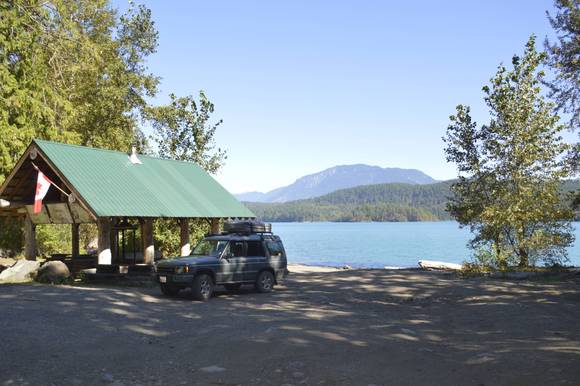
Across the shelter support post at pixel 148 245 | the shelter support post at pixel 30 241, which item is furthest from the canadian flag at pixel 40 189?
the shelter support post at pixel 148 245

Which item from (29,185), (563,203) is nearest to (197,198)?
(29,185)

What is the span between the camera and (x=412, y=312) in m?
15.3

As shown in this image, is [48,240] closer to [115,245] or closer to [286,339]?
[115,245]

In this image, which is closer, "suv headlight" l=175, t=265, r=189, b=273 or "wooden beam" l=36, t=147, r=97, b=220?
"suv headlight" l=175, t=265, r=189, b=273

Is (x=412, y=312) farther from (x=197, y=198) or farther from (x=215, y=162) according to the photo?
(x=215, y=162)

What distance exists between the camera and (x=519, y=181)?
90.5ft

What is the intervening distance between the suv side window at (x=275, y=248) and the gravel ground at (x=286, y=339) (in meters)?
2.31

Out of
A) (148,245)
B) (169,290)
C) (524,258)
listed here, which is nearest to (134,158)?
(148,245)

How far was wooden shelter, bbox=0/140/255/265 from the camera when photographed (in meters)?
21.1

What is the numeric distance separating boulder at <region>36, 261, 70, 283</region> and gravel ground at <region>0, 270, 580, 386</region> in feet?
8.10

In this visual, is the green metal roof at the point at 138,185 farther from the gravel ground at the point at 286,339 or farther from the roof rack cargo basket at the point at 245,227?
the gravel ground at the point at 286,339

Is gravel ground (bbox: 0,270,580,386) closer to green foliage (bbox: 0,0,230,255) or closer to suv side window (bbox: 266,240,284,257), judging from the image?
suv side window (bbox: 266,240,284,257)

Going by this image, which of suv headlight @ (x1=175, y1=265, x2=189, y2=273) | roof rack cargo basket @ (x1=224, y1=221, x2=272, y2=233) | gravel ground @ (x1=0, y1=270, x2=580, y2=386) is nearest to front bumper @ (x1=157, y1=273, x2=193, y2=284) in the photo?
suv headlight @ (x1=175, y1=265, x2=189, y2=273)

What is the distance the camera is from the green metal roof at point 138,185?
2109 cm
